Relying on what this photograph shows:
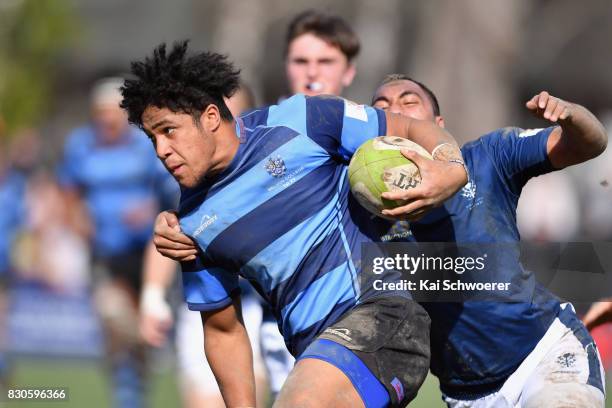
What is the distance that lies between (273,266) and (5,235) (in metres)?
6.95

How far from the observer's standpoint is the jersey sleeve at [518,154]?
5203 millimetres

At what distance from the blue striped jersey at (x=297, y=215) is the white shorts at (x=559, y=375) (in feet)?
2.91

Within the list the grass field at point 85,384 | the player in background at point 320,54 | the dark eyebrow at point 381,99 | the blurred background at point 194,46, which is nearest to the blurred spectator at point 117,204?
the blurred background at point 194,46

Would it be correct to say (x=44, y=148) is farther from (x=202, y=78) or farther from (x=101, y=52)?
(x=202, y=78)

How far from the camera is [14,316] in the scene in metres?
12.9

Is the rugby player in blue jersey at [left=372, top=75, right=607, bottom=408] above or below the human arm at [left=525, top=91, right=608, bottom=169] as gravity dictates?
below

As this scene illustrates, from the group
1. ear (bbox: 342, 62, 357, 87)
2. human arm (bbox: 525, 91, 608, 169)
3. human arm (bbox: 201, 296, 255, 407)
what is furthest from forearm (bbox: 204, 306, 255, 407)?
ear (bbox: 342, 62, 357, 87)

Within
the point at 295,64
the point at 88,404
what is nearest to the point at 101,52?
the point at 88,404

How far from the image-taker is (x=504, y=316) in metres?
5.25

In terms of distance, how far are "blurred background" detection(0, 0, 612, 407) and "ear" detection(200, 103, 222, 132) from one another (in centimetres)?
203

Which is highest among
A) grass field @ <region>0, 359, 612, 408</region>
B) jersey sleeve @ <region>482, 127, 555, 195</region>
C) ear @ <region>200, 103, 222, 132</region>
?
ear @ <region>200, 103, 222, 132</region>

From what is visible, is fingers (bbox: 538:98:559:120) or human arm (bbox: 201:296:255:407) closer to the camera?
fingers (bbox: 538:98:559:120)

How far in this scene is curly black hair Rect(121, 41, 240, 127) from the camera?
498 centimetres

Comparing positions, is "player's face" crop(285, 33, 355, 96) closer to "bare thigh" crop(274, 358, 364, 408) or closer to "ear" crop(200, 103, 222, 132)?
"ear" crop(200, 103, 222, 132)
